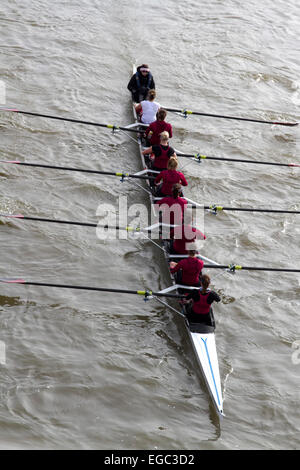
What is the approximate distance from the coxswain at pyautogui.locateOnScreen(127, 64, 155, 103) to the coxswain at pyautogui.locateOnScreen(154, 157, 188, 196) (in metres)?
5.09

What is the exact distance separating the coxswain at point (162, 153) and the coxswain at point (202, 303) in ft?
14.6

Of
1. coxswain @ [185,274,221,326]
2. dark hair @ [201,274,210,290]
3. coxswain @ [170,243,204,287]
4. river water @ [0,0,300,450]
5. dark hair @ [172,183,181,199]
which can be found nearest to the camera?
river water @ [0,0,300,450]

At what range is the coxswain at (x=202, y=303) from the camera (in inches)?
389

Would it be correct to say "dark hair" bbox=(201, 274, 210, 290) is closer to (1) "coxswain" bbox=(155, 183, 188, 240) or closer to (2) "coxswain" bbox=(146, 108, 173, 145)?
(1) "coxswain" bbox=(155, 183, 188, 240)

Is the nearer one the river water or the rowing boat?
the river water

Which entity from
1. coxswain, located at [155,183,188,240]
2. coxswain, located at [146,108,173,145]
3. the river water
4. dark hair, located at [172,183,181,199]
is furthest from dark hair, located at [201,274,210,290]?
coxswain, located at [146,108,173,145]

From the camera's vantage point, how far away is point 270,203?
1467 centimetres

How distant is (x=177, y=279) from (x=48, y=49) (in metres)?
12.2

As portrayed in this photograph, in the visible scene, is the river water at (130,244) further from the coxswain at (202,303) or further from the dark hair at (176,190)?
the dark hair at (176,190)

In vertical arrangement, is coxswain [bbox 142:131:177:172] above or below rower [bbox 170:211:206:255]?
above

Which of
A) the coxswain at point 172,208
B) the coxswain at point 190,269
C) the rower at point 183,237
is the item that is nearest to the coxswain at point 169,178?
the coxswain at point 172,208

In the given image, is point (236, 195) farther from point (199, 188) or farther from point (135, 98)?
point (135, 98)

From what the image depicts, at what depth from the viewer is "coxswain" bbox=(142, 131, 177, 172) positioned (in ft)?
43.9

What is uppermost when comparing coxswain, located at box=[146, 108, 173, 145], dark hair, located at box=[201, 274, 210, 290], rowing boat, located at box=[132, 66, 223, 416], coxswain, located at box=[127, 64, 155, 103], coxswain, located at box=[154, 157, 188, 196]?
coxswain, located at box=[127, 64, 155, 103]
